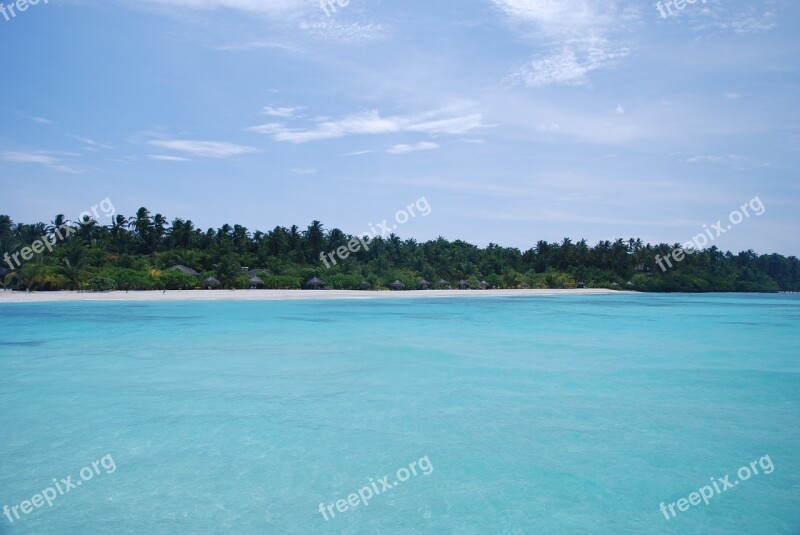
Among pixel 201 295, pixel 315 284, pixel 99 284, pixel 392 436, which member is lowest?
pixel 392 436

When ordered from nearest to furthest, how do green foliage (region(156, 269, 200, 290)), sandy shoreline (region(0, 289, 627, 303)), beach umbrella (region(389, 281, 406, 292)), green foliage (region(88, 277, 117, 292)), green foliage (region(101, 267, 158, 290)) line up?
sandy shoreline (region(0, 289, 627, 303)), green foliage (region(88, 277, 117, 292)), green foliage (region(101, 267, 158, 290)), green foliage (region(156, 269, 200, 290)), beach umbrella (region(389, 281, 406, 292))

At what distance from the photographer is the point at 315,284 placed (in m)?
53.2

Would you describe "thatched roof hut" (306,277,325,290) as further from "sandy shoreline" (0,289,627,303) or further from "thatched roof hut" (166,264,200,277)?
"thatched roof hut" (166,264,200,277)

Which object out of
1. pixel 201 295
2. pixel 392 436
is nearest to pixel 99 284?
pixel 201 295

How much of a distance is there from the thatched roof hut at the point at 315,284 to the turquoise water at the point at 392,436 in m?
35.6

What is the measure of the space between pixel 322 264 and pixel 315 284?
6393 millimetres

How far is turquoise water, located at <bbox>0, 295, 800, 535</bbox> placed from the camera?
18.2 ft

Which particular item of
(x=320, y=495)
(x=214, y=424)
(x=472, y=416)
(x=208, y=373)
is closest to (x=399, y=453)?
(x=320, y=495)

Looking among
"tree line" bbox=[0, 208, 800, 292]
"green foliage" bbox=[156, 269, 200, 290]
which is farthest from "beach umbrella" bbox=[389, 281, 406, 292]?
"green foliage" bbox=[156, 269, 200, 290]

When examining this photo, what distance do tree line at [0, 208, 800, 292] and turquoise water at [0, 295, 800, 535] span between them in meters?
26.5

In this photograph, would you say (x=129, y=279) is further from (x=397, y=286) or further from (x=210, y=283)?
(x=397, y=286)

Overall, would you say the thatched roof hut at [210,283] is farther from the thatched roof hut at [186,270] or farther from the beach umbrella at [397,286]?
the beach umbrella at [397,286]

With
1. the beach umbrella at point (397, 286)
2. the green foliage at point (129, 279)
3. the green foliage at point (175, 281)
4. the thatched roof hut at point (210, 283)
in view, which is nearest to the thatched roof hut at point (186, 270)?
the thatched roof hut at point (210, 283)

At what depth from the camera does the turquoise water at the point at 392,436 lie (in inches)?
219
